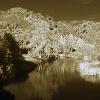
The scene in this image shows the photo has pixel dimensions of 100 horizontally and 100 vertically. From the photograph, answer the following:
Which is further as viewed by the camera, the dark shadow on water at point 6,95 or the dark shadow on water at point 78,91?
the dark shadow on water at point 78,91

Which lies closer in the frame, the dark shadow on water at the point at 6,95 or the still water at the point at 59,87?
the dark shadow on water at the point at 6,95

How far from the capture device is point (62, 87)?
10844 centimetres

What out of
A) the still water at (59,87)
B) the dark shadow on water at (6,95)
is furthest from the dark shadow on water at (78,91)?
the dark shadow on water at (6,95)

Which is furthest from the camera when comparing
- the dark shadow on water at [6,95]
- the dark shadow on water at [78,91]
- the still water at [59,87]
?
the still water at [59,87]

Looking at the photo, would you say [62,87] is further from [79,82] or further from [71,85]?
[79,82]

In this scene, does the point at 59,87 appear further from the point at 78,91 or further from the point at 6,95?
the point at 6,95

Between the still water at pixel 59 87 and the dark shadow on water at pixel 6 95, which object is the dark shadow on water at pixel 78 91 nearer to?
the still water at pixel 59 87

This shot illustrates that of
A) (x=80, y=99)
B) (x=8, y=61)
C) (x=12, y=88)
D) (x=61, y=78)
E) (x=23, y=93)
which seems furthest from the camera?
(x=8, y=61)

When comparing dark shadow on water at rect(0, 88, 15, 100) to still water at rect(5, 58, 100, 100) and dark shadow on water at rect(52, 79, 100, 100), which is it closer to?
still water at rect(5, 58, 100, 100)

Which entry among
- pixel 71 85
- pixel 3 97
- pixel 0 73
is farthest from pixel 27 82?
pixel 3 97

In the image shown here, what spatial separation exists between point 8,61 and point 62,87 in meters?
39.6

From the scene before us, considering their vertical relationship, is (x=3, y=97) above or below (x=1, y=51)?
below

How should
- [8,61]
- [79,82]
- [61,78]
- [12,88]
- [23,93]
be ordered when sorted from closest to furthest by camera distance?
[23,93] < [12,88] < [79,82] < [61,78] < [8,61]

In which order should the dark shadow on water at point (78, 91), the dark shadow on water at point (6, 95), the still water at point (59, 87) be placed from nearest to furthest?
the dark shadow on water at point (6, 95)
the dark shadow on water at point (78, 91)
the still water at point (59, 87)
